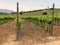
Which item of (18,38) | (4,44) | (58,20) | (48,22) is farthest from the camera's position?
(58,20)

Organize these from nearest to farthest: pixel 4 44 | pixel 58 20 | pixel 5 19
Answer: pixel 4 44, pixel 58 20, pixel 5 19

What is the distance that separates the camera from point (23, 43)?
17.5 m

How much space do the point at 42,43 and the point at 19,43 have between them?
1726 mm

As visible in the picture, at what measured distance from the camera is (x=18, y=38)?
19453 millimetres

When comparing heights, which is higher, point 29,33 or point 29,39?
point 29,39

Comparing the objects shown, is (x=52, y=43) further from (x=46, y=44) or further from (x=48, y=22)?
(x=48, y=22)

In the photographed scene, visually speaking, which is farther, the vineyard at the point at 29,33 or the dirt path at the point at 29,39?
the vineyard at the point at 29,33

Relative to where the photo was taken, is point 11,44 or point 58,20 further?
Result: point 58,20

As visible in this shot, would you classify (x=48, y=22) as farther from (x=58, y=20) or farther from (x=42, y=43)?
(x=42, y=43)

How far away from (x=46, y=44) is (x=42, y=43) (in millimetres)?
730

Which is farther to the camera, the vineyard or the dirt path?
the vineyard

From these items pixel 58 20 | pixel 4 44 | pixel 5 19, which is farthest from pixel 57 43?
pixel 5 19

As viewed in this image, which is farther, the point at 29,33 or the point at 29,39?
the point at 29,33

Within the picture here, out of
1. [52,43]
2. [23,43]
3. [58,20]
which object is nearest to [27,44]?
[23,43]
